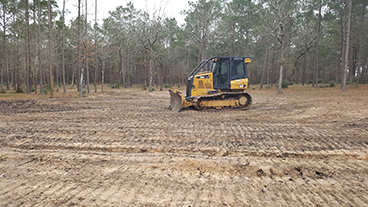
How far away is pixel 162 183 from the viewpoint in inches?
127

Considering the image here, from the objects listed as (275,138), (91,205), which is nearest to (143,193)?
(91,205)

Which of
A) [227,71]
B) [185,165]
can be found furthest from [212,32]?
[185,165]

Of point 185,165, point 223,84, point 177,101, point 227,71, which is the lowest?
point 185,165

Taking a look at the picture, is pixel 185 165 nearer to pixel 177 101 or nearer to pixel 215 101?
pixel 177 101

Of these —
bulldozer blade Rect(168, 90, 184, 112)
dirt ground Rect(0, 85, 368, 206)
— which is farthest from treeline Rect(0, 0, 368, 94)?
dirt ground Rect(0, 85, 368, 206)

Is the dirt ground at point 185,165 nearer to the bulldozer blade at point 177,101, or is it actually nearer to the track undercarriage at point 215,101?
the bulldozer blade at point 177,101

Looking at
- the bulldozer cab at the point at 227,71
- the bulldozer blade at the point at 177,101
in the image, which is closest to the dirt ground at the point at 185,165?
the bulldozer blade at the point at 177,101

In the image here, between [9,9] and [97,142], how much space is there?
28.7 meters

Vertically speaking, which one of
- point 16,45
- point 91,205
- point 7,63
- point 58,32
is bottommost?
point 91,205

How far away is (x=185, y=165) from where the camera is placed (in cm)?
385

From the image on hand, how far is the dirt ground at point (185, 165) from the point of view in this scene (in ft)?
9.28

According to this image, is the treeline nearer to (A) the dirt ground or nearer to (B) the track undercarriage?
(B) the track undercarriage

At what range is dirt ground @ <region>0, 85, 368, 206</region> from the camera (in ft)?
9.28

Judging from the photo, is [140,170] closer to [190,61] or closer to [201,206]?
[201,206]
